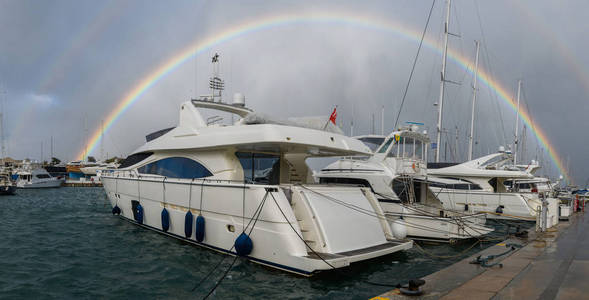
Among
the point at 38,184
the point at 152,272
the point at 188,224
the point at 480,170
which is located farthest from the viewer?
the point at 38,184

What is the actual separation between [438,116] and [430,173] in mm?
3859

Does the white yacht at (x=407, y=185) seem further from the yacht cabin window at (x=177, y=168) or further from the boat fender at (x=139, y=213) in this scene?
the boat fender at (x=139, y=213)

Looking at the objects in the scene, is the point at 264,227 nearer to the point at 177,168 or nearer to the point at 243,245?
the point at 243,245

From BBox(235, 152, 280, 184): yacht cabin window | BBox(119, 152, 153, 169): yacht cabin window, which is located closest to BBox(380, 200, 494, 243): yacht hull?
BBox(235, 152, 280, 184): yacht cabin window

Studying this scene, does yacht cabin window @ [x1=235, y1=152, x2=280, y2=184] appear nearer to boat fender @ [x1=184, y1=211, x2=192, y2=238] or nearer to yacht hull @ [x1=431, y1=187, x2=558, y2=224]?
boat fender @ [x1=184, y1=211, x2=192, y2=238]

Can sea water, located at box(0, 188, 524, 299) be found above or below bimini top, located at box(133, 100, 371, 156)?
below

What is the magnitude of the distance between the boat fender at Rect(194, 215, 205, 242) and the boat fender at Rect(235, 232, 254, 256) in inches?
62.7

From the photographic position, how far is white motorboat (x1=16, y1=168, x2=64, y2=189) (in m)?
46.2

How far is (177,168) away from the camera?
10.8 meters

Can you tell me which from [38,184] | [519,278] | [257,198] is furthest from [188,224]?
[38,184]

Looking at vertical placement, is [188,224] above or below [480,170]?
below

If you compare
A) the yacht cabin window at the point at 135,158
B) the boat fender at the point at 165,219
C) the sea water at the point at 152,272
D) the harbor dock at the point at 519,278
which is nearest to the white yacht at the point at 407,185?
the sea water at the point at 152,272

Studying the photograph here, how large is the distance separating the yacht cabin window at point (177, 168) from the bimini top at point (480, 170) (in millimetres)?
16429

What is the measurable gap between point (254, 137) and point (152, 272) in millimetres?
3503
